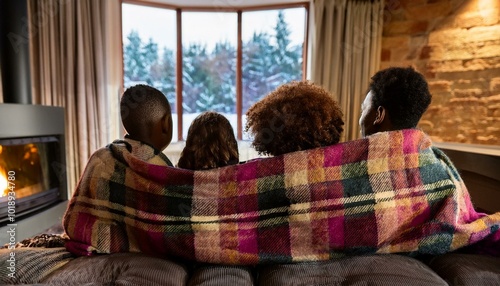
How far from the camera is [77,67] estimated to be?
250 cm

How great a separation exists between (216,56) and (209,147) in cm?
254

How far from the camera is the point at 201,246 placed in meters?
0.64

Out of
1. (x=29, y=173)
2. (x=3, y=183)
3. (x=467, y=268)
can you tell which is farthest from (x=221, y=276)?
(x=29, y=173)

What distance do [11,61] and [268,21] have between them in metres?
2.24

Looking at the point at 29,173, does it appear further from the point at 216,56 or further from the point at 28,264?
the point at 216,56

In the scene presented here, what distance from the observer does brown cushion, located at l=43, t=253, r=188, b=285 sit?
0.54 metres

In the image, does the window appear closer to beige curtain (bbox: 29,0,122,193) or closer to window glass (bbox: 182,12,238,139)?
window glass (bbox: 182,12,238,139)

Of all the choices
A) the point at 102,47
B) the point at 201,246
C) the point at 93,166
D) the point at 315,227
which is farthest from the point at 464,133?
the point at 102,47

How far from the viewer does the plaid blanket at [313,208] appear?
635mm

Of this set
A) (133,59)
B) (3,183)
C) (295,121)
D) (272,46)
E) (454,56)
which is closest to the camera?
(295,121)

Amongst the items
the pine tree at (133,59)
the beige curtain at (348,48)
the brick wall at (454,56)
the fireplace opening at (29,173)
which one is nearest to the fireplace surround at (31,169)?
the fireplace opening at (29,173)

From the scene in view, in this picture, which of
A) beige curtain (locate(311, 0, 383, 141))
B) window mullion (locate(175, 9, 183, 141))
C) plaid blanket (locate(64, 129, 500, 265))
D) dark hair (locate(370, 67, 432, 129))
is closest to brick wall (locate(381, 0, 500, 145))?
beige curtain (locate(311, 0, 383, 141))

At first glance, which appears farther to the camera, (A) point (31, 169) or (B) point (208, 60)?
(B) point (208, 60)

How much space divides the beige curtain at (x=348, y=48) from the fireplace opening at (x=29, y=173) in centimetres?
223
